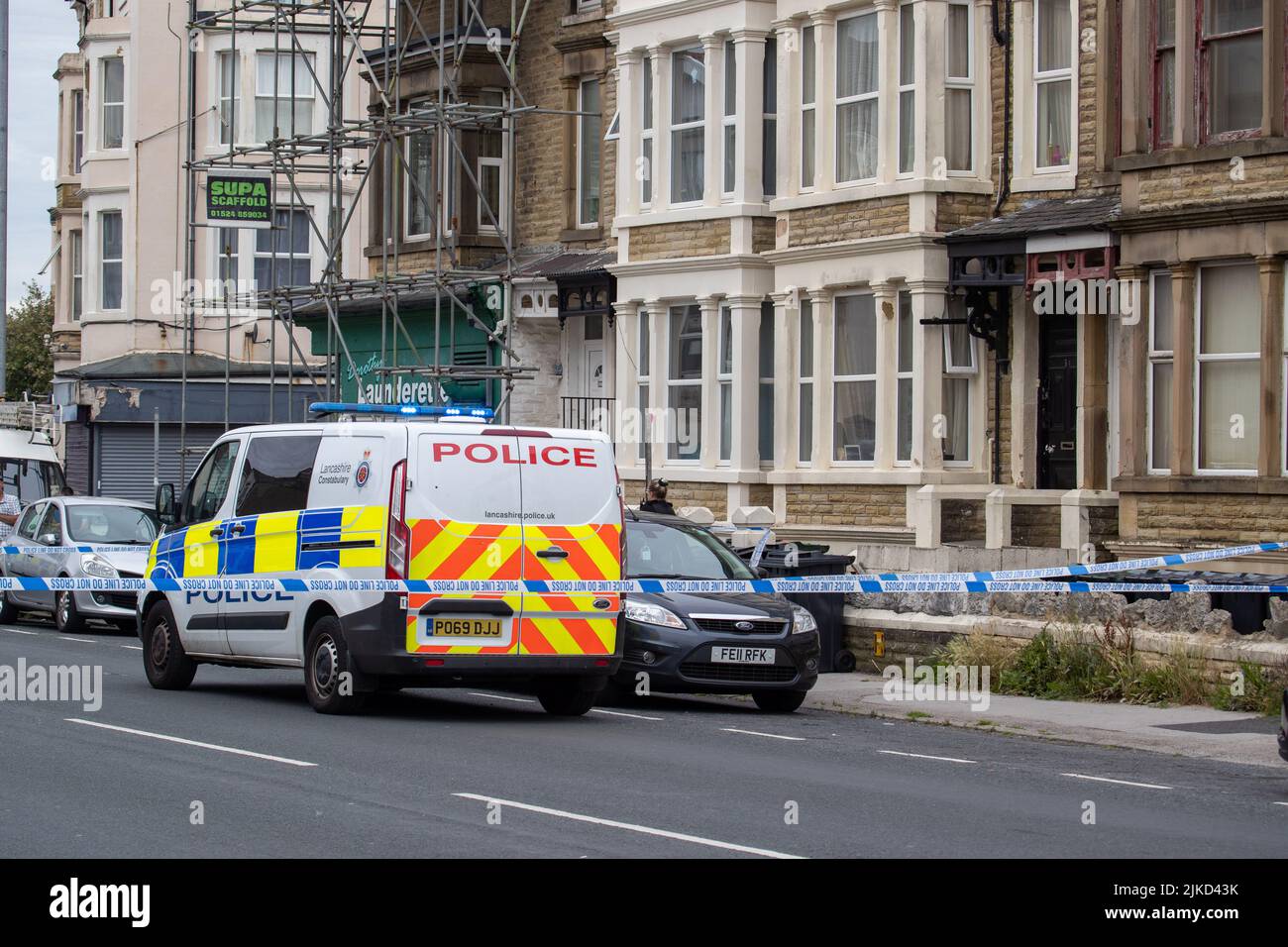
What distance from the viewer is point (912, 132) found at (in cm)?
2416

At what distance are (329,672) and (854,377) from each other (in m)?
11.7

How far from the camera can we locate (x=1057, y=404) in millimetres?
23812

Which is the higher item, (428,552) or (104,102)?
(104,102)

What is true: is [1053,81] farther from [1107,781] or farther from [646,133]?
[1107,781]

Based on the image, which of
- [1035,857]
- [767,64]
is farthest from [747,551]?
[1035,857]

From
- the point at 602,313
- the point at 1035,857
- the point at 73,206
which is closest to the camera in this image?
the point at 1035,857

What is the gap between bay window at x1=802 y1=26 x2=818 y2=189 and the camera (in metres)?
25.8

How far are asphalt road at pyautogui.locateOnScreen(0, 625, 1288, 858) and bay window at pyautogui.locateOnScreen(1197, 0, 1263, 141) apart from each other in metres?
8.30

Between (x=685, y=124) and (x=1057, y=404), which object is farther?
(x=685, y=124)

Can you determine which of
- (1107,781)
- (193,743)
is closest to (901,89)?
(1107,781)

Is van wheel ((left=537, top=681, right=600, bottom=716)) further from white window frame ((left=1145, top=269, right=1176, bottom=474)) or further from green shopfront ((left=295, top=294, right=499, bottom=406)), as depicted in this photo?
green shopfront ((left=295, top=294, right=499, bottom=406))

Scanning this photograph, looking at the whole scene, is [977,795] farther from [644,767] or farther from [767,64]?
[767,64]

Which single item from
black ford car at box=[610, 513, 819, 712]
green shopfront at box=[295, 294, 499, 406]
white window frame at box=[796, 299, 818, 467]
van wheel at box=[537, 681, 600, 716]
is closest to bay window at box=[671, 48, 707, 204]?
white window frame at box=[796, 299, 818, 467]

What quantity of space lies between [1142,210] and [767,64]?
6950 mm
